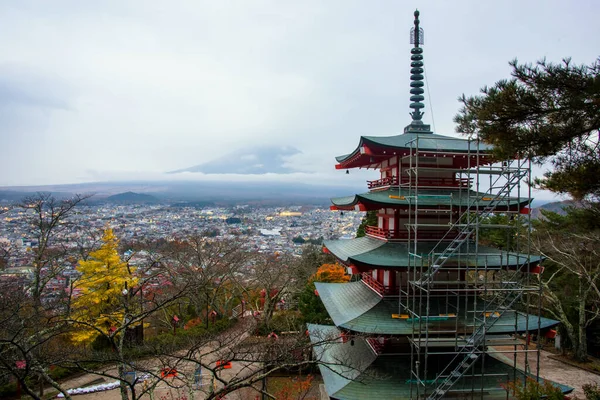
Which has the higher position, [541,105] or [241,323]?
[541,105]

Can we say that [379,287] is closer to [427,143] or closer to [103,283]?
[427,143]

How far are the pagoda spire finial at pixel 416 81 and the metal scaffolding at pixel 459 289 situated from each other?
2555 mm

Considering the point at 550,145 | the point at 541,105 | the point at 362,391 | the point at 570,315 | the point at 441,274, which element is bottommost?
the point at 570,315

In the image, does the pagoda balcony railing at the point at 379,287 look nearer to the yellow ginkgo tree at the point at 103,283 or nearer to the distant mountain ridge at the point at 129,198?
the yellow ginkgo tree at the point at 103,283

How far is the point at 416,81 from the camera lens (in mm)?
16438

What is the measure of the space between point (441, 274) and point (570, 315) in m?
15.7

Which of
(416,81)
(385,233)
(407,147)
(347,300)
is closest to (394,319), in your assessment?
(347,300)

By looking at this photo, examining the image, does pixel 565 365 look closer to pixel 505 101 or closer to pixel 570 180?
pixel 570 180

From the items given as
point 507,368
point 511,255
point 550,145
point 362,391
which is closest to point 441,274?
point 511,255

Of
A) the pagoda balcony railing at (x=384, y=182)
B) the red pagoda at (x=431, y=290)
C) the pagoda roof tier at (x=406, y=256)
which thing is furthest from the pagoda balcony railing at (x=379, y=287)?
the pagoda balcony railing at (x=384, y=182)

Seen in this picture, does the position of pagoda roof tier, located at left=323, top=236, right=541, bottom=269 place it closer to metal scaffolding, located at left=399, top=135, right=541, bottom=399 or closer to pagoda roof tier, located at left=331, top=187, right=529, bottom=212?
metal scaffolding, located at left=399, top=135, right=541, bottom=399

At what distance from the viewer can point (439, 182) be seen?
1393cm

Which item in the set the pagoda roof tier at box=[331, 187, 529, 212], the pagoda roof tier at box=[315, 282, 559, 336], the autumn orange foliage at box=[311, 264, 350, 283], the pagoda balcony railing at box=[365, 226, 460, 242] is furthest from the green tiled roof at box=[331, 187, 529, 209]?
the autumn orange foliage at box=[311, 264, 350, 283]

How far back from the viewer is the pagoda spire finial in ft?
52.8
